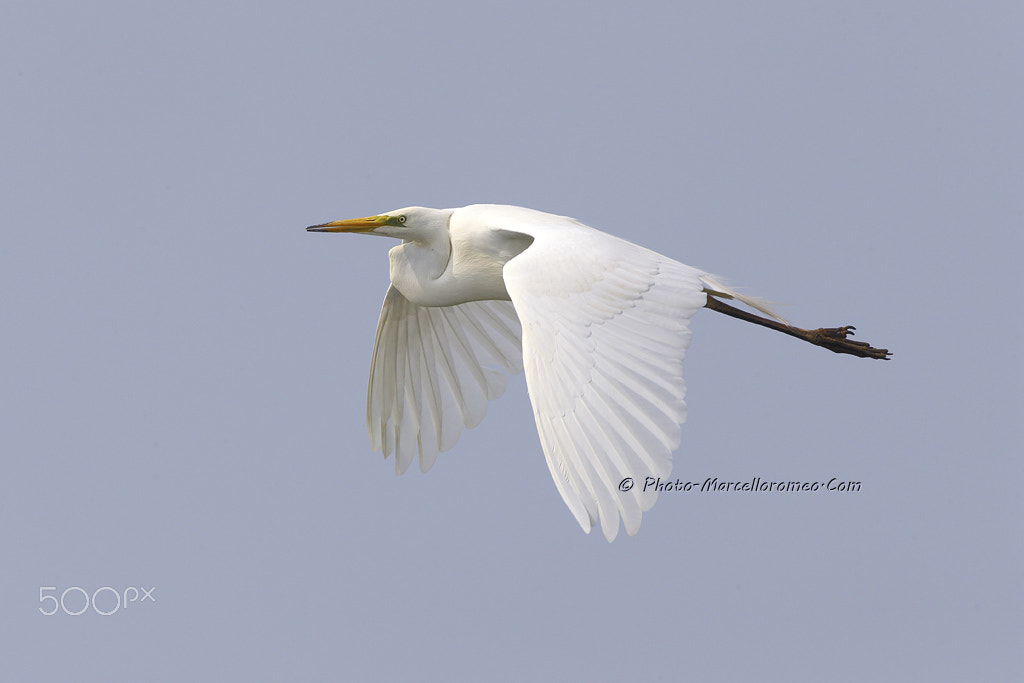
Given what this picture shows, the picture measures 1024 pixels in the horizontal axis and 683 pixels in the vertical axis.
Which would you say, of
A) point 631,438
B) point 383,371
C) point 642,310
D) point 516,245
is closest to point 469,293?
point 516,245

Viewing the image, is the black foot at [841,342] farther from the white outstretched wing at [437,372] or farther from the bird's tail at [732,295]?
the white outstretched wing at [437,372]

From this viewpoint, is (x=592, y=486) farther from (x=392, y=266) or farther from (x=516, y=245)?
(x=392, y=266)

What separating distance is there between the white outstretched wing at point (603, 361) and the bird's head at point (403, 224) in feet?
3.13

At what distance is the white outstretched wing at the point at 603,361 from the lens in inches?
190

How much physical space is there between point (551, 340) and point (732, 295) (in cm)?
153

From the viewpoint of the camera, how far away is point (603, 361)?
205 inches

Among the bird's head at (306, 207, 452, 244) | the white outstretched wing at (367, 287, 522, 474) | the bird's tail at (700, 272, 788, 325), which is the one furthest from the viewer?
the white outstretched wing at (367, 287, 522, 474)

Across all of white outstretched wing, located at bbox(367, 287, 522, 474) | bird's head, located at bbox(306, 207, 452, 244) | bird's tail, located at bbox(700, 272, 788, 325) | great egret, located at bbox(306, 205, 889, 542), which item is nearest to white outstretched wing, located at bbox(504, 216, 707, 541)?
great egret, located at bbox(306, 205, 889, 542)

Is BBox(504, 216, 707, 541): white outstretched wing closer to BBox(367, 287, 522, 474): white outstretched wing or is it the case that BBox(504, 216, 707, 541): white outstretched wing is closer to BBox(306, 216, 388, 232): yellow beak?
BBox(306, 216, 388, 232): yellow beak

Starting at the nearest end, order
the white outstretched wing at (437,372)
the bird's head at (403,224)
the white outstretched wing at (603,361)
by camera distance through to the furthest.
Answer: the white outstretched wing at (603,361) < the bird's head at (403,224) < the white outstretched wing at (437,372)

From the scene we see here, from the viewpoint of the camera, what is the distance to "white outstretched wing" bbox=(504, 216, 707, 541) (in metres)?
4.82

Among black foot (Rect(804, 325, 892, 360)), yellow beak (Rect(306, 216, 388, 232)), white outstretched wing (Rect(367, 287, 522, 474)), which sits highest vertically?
yellow beak (Rect(306, 216, 388, 232))

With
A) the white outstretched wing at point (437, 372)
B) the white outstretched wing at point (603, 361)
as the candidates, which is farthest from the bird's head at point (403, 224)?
the white outstretched wing at point (603, 361)

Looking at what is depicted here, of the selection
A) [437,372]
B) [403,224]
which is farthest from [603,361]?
[437,372]
